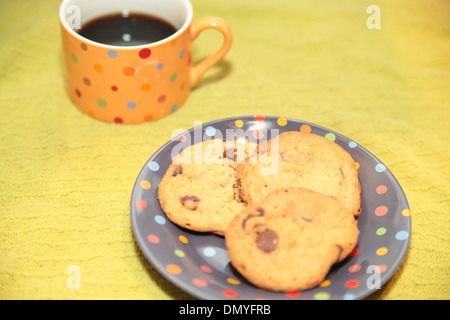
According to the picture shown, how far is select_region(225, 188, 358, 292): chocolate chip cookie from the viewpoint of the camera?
71 centimetres

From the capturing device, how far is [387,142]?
1093 millimetres

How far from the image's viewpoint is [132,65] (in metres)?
0.98

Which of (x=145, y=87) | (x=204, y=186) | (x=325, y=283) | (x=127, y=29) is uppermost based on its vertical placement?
(x=127, y=29)

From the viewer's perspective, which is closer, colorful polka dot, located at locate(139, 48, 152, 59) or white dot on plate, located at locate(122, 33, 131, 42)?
colorful polka dot, located at locate(139, 48, 152, 59)

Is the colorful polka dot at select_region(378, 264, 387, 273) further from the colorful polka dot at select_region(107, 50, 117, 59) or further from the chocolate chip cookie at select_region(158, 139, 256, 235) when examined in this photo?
the colorful polka dot at select_region(107, 50, 117, 59)

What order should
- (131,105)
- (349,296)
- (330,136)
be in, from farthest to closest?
A: (131,105) < (330,136) < (349,296)

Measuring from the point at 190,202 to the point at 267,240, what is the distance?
16cm

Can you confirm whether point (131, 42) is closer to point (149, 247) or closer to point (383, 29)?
point (149, 247)

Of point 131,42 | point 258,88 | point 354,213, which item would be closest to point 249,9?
point 258,88

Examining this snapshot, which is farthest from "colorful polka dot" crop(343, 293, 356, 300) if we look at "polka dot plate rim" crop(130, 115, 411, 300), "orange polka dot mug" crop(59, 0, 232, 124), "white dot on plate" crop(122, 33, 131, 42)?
"white dot on plate" crop(122, 33, 131, 42)

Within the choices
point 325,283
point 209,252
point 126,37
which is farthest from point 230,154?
point 126,37

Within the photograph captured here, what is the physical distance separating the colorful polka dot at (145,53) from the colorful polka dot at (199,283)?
0.48m

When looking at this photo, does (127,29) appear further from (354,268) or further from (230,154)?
(354,268)

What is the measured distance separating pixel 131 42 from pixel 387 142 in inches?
24.5
